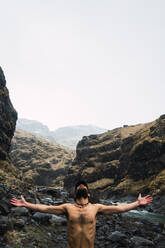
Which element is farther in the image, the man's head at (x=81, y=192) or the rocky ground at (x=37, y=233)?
the rocky ground at (x=37, y=233)

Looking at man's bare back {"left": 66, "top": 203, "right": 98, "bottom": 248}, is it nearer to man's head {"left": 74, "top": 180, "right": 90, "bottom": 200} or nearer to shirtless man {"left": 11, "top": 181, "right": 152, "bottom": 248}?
shirtless man {"left": 11, "top": 181, "right": 152, "bottom": 248}

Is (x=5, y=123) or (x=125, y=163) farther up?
(x=5, y=123)

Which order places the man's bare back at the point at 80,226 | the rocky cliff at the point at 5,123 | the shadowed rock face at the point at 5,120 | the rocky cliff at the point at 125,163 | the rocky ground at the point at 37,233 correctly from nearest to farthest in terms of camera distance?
1. the man's bare back at the point at 80,226
2. the rocky ground at the point at 37,233
3. the rocky cliff at the point at 5,123
4. the shadowed rock face at the point at 5,120
5. the rocky cliff at the point at 125,163

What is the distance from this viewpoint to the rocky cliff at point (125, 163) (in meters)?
107

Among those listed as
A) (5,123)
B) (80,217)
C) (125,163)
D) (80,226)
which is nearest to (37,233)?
(80,226)

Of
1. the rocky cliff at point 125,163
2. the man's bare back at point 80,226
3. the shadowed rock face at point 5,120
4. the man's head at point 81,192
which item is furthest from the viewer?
the rocky cliff at point 125,163

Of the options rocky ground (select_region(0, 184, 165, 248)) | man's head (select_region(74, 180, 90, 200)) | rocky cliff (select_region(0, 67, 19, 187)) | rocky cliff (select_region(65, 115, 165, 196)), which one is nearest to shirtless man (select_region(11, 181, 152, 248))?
man's head (select_region(74, 180, 90, 200))

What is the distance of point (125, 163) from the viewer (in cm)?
13412

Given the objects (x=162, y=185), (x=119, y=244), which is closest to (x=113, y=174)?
(x=162, y=185)

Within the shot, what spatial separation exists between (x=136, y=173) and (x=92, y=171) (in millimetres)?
47248

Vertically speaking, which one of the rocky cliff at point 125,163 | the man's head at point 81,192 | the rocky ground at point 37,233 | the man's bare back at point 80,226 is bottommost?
the rocky cliff at point 125,163

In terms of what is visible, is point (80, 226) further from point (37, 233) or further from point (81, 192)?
point (37, 233)

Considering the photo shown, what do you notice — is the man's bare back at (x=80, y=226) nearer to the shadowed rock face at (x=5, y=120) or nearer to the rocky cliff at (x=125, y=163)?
the shadowed rock face at (x=5, y=120)

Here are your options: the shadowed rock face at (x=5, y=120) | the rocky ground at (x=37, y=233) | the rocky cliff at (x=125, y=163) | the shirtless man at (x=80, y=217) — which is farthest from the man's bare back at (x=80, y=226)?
the rocky cliff at (x=125, y=163)
